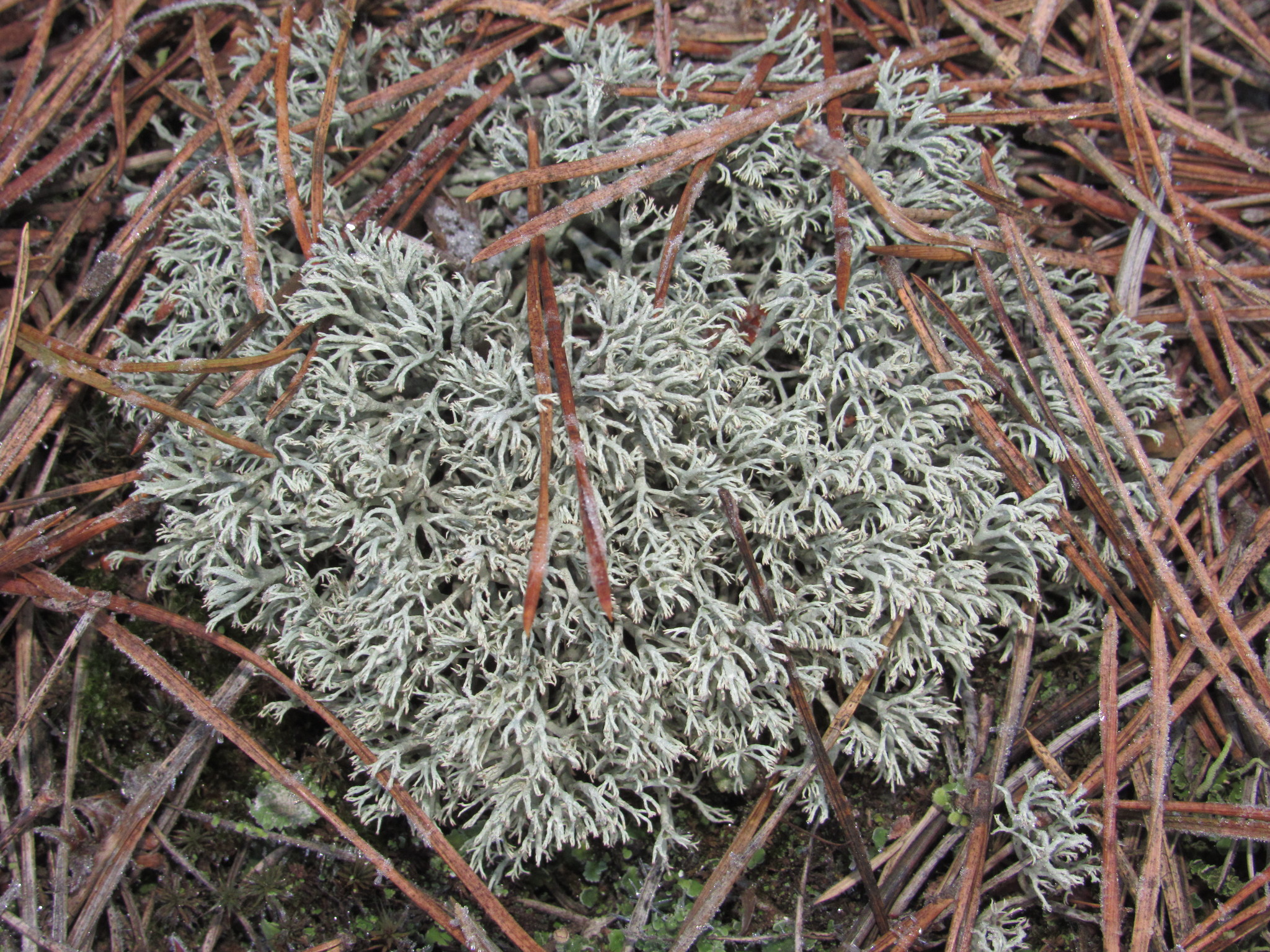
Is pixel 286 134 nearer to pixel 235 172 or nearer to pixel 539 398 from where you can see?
pixel 235 172

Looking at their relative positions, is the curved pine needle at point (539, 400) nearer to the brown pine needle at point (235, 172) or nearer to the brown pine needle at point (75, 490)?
the brown pine needle at point (235, 172)

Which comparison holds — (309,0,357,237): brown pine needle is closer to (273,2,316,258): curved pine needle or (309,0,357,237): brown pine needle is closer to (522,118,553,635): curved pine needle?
(273,2,316,258): curved pine needle

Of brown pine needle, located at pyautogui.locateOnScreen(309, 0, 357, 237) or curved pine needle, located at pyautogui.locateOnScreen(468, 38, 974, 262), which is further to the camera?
brown pine needle, located at pyautogui.locateOnScreen(309, 0, 357, 237)

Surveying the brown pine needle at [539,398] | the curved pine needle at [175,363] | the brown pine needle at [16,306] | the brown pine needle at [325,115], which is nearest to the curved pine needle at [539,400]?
the brown pine needle at [539,398]

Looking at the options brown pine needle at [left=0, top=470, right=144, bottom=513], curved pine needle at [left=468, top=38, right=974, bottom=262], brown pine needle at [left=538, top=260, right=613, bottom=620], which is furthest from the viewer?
brown pine needle at [left=0, top=470, right=144, bottom=513]

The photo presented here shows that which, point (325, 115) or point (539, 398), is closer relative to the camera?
point (539, 398)

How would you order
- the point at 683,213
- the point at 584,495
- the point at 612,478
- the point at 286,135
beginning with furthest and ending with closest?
the point at 286,135
the point at 683,213
the point at 612,478
the point at 584,495

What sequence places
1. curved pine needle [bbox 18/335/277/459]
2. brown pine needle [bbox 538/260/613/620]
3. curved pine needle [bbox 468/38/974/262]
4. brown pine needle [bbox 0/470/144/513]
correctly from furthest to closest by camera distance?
brown pine needle [bbox 0/470/144/513] → curved pine needle [bbox 468/38/974/262] → curved pine needle [bbox 18/335/277/459] → brown pine needle [bbox 538/260/613/620]

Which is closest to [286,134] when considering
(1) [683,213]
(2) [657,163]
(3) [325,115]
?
(3) [325,115]

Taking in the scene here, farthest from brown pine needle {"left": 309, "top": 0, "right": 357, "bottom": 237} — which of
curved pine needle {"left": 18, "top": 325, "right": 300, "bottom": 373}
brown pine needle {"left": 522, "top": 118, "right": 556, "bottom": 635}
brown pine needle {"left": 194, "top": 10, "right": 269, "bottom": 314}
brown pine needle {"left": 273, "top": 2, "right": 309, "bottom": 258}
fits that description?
brown pine needle {"left": 522, "top": 118, "right": 556, "bottom": 635}
